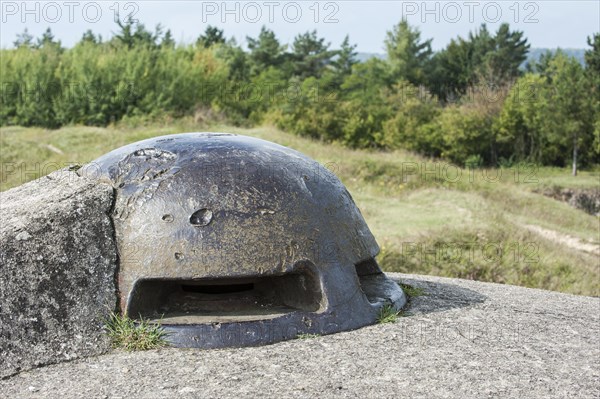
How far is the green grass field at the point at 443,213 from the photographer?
10273 mm

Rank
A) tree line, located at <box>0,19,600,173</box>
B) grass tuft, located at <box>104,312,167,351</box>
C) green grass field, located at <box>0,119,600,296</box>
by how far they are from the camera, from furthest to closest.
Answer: tree line, located at <box>0,19,600,173</box> < green grass field, located at <box>0,119,600,296</box> < grass tuft, located at <box>104,312,167,351</box>

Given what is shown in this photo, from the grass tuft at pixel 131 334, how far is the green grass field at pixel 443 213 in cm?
607

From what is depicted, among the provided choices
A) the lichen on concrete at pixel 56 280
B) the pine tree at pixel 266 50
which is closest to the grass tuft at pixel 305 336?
the lichen on concrete at pixel 56 280

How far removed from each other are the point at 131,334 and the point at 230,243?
0.78m

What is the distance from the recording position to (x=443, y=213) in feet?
45.2

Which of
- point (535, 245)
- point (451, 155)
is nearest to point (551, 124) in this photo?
point (451, 155)

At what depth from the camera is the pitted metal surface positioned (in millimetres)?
4320

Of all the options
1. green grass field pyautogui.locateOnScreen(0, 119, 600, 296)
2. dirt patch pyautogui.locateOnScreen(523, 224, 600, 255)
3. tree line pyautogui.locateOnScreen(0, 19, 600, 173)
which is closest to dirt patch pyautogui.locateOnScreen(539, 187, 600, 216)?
green grass field pyautogui.locateOnScreen(0, 119, 600, 296)

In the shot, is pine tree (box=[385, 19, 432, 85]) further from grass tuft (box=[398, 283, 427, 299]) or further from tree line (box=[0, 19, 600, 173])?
grass tuft (box=[398, 283, 427, 299])

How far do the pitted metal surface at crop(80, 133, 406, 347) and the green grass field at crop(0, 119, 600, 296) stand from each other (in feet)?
17.5

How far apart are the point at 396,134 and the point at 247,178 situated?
89.6 feet

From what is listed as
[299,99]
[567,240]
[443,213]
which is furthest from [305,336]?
[299,99]

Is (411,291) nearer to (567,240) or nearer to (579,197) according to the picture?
(567,240)

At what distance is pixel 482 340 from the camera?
4723 millimetres
